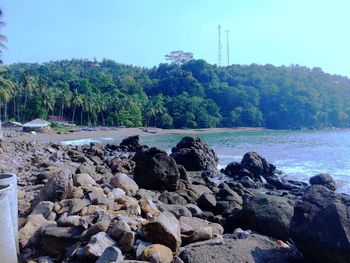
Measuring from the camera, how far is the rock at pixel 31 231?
5.80 metres

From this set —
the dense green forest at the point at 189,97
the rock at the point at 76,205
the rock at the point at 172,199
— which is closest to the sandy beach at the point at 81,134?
the dense green forest at the point at 189,97

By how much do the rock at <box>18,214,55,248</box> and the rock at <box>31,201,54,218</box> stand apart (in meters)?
0.26

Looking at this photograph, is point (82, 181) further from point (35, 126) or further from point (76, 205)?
point (35, 126)

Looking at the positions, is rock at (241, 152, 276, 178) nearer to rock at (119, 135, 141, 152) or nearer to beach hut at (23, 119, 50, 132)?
rock at (119, 135, 141, 152)

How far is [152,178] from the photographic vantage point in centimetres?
1297

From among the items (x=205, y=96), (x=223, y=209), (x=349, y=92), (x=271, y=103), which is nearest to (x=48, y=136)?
(x=223, y=209)

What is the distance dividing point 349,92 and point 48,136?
97.5 m

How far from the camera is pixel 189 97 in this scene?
106500mm

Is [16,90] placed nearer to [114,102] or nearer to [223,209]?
[114,102]

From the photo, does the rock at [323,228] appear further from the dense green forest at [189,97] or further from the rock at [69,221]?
the dense green forest at [189,97]

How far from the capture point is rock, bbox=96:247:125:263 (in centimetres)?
479

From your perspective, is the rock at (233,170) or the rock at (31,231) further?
the rock at (233,170)

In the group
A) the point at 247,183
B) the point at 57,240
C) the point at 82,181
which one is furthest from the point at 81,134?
the point at 57,240

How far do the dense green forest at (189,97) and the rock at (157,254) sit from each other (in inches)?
2697
